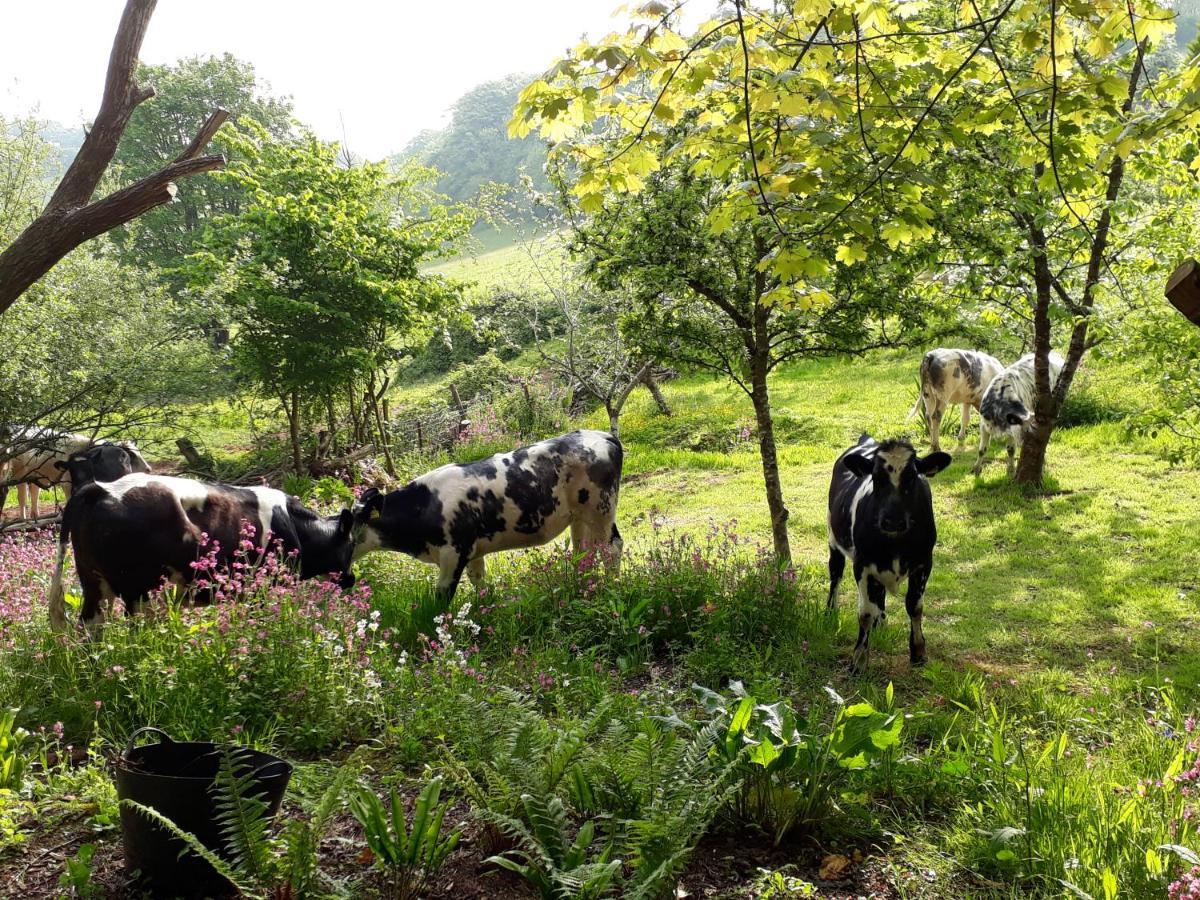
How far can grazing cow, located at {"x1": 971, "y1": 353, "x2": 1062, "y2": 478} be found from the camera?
1305cm

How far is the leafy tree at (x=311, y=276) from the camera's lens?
14.2 meters

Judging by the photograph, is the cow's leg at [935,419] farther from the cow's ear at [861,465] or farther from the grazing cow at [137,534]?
the grazing cow at [137,534]

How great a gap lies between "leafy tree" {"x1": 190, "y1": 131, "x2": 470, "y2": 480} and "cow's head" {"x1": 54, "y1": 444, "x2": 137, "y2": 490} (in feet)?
16.7

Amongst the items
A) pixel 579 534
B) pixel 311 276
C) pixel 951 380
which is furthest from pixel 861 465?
pixel 311 276

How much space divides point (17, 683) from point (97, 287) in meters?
15.6

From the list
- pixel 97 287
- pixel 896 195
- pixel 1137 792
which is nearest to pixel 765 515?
pixel 896 195

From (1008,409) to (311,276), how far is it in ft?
37.4

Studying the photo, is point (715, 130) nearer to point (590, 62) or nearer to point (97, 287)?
point (590, 62)

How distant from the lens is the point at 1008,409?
13133 mm

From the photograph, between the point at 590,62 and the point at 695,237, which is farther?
the point at 695,237

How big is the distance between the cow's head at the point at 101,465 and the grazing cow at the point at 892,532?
720 cm

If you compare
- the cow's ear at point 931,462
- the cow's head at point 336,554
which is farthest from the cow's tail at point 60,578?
the cow's ear at point 931,462

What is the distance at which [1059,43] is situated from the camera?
4.33 m

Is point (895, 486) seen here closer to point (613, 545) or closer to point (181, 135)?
point (613, 545)
